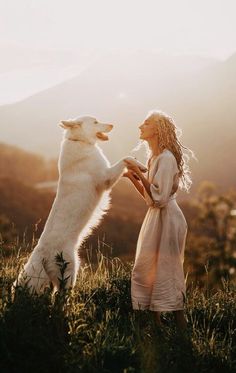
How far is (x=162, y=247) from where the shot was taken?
209 inches

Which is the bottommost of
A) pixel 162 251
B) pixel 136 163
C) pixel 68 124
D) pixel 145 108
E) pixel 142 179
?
pixel 162 251

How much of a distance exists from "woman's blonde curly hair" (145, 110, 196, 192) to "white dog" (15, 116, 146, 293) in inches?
15.1

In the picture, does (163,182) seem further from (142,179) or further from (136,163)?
(136,163)

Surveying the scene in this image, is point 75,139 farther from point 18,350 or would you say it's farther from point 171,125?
point 18,350

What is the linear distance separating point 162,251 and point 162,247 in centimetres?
4

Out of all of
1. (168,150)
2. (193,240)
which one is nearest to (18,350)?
(168,150)

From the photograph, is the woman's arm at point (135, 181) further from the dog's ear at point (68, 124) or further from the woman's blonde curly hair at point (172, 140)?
the dog's ear at point (68, 124)

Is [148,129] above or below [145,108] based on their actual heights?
below

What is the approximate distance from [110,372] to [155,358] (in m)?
0.43

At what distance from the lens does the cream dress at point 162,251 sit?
5.29 meters

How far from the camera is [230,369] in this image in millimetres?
4434

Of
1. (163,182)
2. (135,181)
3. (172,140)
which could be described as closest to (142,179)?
(163,182)

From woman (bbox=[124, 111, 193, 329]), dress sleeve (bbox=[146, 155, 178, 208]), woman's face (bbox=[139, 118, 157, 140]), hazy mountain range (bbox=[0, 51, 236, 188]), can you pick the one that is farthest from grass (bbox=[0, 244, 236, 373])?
hazy mountain range (bbox=[0, 51, 236, 188])

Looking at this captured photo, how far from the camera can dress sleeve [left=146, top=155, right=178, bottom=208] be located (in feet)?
17.3
